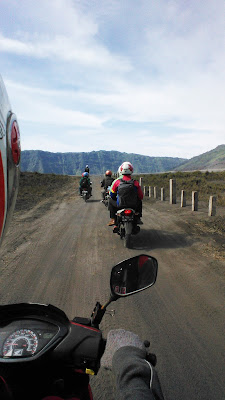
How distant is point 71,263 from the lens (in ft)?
18.5

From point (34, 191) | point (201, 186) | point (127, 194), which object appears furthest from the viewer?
point (201, 186)

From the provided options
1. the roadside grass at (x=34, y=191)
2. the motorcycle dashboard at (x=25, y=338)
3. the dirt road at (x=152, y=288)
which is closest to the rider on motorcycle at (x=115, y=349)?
the motorcycle dashboard at (x=25, y=338)

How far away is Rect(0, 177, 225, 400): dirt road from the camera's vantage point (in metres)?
2.65

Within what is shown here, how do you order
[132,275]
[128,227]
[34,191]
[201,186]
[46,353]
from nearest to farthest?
[46,353], [132,275], [128,227], [34,191], [201,186]

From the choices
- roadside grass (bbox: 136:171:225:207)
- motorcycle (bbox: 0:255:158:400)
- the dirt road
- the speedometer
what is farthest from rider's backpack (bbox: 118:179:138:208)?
roadside grass (bbox: 136:171:225:207)

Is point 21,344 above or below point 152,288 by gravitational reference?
above

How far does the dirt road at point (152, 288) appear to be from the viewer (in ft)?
8.71

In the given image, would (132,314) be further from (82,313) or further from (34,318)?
(34,318)

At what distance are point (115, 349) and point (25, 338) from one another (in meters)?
0.46

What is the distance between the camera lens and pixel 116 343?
147cm

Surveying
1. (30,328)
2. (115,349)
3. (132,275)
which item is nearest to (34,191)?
(132,275)

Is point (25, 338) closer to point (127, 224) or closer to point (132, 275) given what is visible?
point (132, 275)

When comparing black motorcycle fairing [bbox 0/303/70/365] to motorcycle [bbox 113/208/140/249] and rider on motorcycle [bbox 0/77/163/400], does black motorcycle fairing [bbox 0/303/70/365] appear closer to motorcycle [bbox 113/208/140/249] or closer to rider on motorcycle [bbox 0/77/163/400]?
rider on motorcycle [bbox 0/77/163/400]

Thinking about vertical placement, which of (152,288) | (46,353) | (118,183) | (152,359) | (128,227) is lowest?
(152,288)
